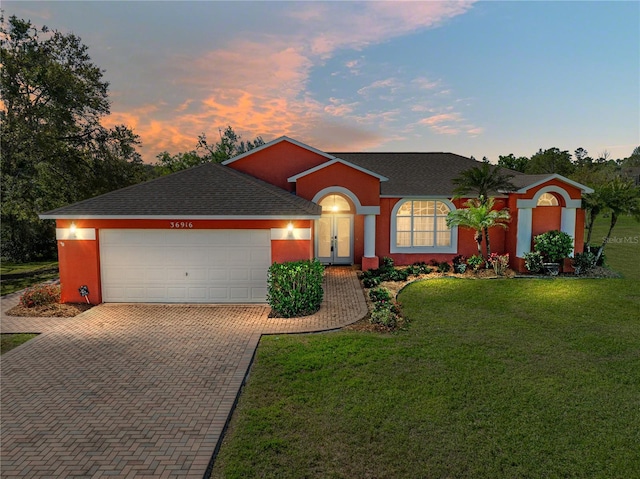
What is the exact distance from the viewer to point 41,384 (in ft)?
23.9

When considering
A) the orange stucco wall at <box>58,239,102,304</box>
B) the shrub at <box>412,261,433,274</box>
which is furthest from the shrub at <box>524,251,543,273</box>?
the orange stucco wall at <box>58,239,102,304</box>

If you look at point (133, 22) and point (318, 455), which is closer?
point (318, 455)

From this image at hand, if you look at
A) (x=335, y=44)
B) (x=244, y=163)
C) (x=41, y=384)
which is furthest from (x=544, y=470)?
(x=335, y=44)

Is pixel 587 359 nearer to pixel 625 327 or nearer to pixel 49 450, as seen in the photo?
pixel 625 327

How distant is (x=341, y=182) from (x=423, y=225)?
194 inches

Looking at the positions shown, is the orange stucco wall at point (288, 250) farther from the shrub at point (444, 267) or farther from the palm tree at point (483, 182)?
the palm tree at point (483, 182)

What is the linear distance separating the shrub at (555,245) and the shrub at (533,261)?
1.37 feet

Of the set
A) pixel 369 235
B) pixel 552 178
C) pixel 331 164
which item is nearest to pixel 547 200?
pixel 552 178

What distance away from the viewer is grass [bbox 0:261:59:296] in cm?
1627

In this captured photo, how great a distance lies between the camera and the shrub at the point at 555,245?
16453 mm

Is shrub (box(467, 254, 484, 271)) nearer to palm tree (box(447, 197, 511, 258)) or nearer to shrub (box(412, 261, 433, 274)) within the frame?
palm tree (box(447, 197, 511, 258))

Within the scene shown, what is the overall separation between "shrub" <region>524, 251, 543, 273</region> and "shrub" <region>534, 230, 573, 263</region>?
42 cm

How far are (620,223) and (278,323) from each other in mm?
49439

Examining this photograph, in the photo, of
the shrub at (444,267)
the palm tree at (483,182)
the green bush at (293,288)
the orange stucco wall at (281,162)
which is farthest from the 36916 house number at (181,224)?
the palm tree at (483,182)
